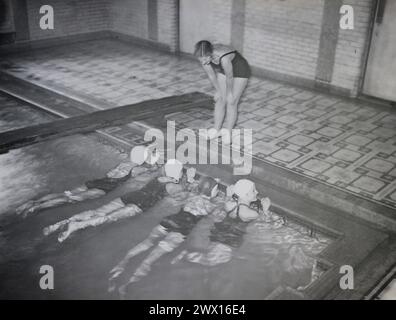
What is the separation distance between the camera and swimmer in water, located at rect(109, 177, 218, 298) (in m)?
4.27

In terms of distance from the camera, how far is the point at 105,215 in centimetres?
504

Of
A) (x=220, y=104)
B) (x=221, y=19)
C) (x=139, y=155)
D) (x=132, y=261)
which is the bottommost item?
(x=132, y=261)

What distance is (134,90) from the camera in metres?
8.91

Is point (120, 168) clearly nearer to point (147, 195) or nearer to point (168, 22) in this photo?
point (147, 195)

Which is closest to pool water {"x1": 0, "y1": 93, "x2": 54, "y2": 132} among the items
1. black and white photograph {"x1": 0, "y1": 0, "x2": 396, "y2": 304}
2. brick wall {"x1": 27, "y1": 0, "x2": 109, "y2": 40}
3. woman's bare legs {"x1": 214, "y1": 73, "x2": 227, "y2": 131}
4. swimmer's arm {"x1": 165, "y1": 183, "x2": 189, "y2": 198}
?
black and white photograph {"x1": 0, "y1": 0, "x2": 396, "y2": 304}

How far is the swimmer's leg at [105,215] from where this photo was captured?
4.81m

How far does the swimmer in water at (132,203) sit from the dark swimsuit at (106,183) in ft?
1.26

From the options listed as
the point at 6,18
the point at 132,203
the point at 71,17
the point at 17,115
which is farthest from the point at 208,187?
the point at 71,17

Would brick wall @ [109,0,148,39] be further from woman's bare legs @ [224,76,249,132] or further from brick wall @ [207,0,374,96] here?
woman's bare legs @ [224,76,249,132]

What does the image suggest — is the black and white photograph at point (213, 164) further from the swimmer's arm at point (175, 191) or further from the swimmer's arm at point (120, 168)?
the swimmer's arm at point (120, 168)

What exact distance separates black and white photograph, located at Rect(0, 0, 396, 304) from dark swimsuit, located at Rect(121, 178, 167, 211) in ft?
0.06

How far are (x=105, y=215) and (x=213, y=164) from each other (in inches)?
78.0

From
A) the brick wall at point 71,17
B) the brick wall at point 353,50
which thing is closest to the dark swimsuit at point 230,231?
the brick wall at point 353,50
